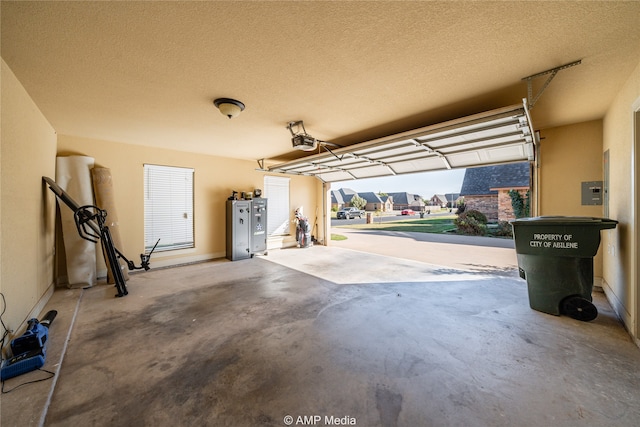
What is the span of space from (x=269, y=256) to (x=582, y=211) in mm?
6852

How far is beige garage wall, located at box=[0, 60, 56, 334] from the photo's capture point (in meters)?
2.38

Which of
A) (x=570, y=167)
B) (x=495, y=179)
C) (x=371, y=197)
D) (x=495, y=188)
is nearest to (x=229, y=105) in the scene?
(x=570, y=167)

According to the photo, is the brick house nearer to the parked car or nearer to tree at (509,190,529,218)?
tree at (509,190,529,218)

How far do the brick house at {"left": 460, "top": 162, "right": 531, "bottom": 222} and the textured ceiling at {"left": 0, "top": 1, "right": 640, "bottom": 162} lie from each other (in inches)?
399

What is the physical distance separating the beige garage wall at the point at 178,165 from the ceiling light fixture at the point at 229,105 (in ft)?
11.2

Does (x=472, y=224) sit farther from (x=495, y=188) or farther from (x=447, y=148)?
(x=447, y=148)

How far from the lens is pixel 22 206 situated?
2852 mm

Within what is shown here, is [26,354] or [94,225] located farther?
[94,225]

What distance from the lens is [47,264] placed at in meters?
3.80

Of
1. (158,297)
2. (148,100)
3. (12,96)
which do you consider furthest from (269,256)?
(12,96)

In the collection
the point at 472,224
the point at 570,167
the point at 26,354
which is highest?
the point at 570,167

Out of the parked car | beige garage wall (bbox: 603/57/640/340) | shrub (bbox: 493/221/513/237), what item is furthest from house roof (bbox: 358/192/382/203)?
beige garage wall (bbox: 603/57/640/340)

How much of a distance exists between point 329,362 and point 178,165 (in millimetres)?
5847

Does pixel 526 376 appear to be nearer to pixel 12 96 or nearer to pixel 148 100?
pixel 148 100
